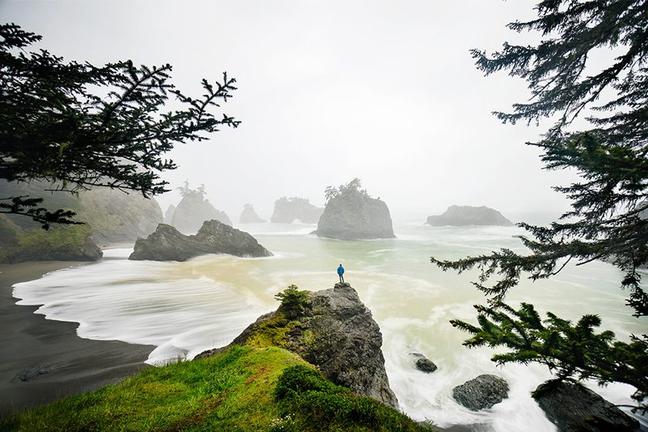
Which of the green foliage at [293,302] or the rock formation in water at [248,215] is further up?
the rock formation in water at [248,215]

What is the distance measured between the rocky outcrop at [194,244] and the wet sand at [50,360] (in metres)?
19.3

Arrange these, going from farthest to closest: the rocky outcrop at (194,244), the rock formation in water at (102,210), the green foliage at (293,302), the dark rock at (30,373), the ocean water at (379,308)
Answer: the rock formation in water at (102,210) < the rocky outcrop at (194,244) < the ocean water at (379,308) < the green foliage at (293,302) < the dark rock at (30,373)

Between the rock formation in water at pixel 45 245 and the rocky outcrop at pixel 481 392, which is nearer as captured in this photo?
the rocky outcrop at pixel 481 392

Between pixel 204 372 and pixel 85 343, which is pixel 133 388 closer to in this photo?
pixel 204 372

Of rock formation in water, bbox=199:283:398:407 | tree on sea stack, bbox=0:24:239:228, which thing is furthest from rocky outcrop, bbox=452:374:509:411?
tree on sea stack, bbox=0:24:239:228

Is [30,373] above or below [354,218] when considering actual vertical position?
below

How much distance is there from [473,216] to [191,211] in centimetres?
11487

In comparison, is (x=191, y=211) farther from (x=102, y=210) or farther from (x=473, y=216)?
(x=473, y=216)

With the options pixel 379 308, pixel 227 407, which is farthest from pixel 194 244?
pixel 227 407

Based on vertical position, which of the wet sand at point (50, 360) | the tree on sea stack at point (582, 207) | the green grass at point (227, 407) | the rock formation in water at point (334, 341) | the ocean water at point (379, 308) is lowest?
the ocean water at point (379, 308)

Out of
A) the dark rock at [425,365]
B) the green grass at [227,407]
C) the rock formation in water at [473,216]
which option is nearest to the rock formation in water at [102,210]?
the green grass at [227,407]

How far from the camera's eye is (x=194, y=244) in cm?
3594

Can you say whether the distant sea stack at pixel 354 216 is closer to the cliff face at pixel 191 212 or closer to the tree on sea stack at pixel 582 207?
the cliff face at pixel 191 212

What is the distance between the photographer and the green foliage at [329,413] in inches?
144
